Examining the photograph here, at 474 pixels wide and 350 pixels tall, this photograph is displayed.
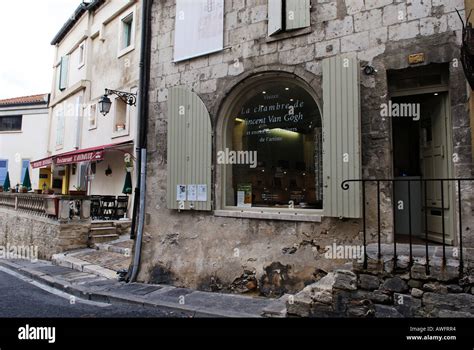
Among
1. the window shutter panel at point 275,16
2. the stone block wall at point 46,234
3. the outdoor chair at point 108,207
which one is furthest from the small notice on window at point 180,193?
the outdoor chair at point 108,207

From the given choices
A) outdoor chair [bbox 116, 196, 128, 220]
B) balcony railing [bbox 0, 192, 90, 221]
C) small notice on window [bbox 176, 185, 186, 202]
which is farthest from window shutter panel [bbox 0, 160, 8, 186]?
small notice on window [bbox 176, 185, 186, 202]

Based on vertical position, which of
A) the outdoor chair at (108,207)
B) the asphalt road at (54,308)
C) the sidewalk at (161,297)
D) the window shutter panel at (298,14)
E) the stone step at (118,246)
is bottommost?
the asphalt road at (54,308)

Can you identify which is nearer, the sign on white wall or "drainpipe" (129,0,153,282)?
the sign on white wall

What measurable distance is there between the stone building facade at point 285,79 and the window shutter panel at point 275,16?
0.38 ft

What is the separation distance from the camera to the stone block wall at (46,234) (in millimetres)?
10289

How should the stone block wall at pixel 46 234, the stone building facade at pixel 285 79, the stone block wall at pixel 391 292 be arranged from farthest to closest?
the stone block wall at pixel 46 234 → the stone building facade at pixel 285 79 → the stone block wall at pixel 391 292

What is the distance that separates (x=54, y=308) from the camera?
5801 millimetres

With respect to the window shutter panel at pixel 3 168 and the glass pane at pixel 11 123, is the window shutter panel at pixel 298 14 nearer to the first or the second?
the glass pane at pixel 11 123

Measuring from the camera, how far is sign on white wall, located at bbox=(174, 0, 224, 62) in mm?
6676

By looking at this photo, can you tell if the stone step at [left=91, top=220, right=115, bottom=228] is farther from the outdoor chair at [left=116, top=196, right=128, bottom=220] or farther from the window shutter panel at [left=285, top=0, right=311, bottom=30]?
the window shutter panel at [left=285, top=0, right=311, bottom=30]

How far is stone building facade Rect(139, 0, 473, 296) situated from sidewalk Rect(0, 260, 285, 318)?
13.0 inches

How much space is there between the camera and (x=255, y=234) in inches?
236
